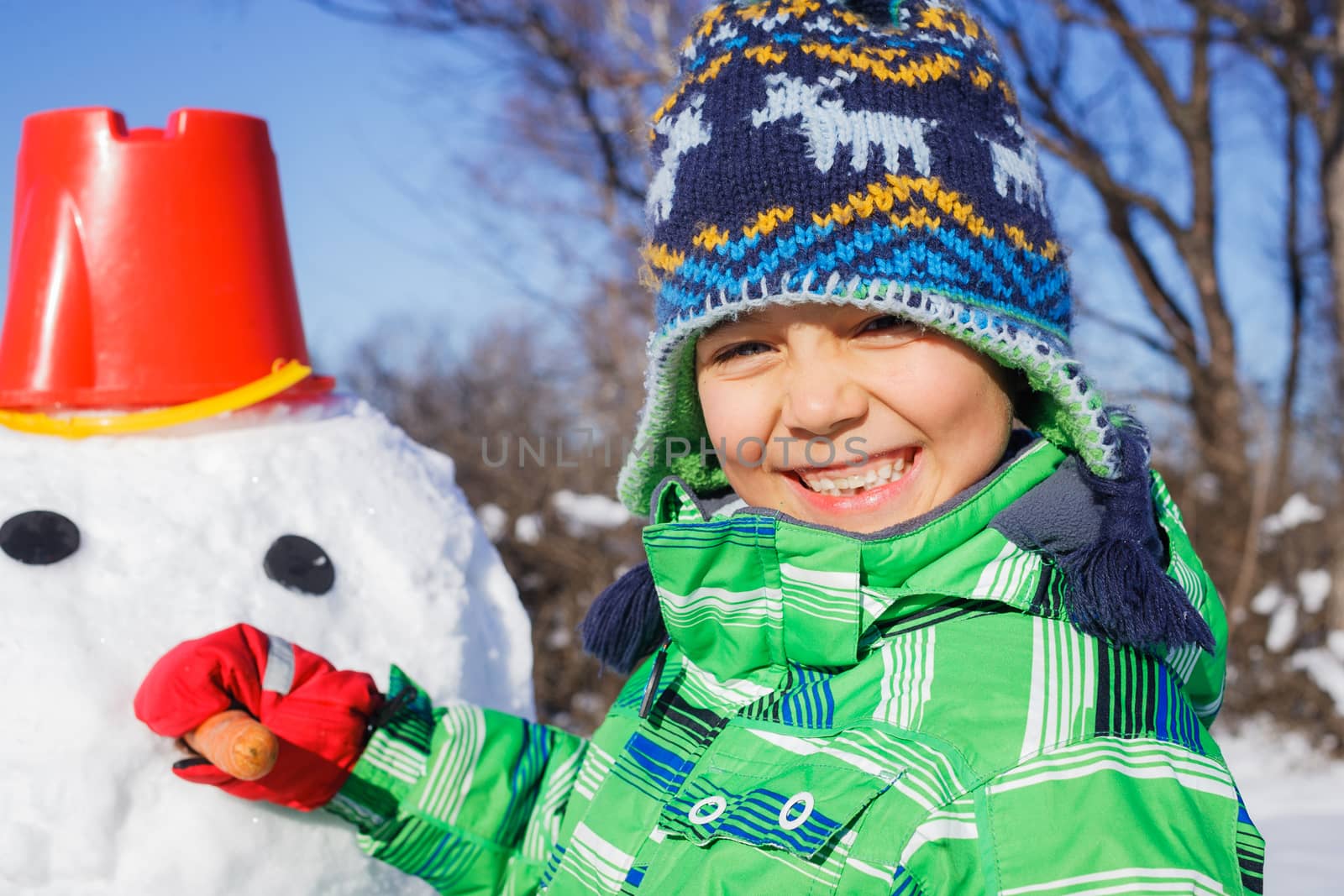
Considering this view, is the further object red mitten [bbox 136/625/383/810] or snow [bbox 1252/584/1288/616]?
snow [bbox 1252/584/1288/616]

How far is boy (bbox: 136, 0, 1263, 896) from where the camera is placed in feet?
3.59

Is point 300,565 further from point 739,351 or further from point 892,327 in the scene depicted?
point 892,327

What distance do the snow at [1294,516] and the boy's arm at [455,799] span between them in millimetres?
4813

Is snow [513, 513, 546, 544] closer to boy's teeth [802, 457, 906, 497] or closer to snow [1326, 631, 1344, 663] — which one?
snow [1326, 631, 1344, 663]

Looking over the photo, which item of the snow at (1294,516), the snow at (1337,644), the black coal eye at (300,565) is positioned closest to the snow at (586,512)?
the black coal eye at (300,565)

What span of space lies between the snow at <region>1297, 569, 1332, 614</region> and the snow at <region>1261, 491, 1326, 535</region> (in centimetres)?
27

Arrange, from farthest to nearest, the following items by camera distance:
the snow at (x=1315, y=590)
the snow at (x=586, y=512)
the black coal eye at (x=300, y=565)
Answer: the snow at (x=1315, y=590) < the snow at (x=586, y=512) < the black coal eye at (x=300, y=565)

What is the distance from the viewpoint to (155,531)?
5.27ft

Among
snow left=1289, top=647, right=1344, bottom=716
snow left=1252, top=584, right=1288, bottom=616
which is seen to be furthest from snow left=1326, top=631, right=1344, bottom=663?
snow left=1252, top=584, right=1288, bottom=616

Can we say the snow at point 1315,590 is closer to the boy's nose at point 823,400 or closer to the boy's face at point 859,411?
the boy's face at point 859,411

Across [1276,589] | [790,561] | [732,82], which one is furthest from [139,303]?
[1276,589]

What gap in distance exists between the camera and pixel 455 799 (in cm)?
160

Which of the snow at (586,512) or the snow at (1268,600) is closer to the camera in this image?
the snow at (586,512)

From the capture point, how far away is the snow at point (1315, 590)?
17.5 ft
